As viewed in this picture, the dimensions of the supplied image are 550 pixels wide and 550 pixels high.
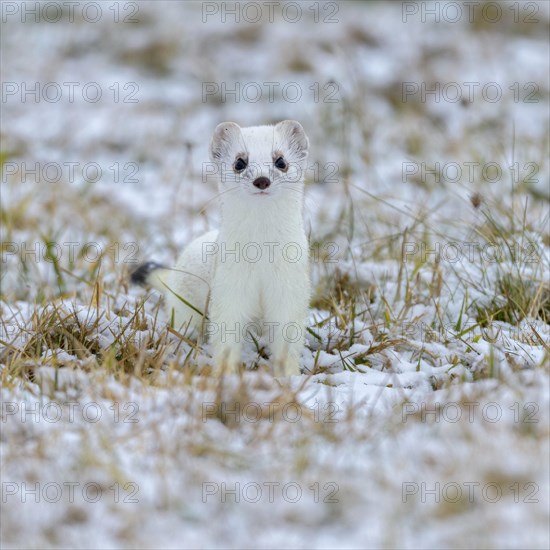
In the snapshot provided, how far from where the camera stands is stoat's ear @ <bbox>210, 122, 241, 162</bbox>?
3.17 m

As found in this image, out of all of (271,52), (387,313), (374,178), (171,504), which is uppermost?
(271,52)

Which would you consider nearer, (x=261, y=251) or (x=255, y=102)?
(x=261, y=251)

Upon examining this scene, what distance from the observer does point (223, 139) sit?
10.5ft

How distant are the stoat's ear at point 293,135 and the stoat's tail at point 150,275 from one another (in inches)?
39.2

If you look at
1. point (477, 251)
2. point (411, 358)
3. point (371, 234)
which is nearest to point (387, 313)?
point (411, 358)

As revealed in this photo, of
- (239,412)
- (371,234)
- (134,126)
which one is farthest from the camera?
(134,126)

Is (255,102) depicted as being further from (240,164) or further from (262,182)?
(262,182)

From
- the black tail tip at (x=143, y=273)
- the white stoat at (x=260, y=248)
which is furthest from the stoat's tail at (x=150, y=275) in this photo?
the white stoat at (x=260, y=248)

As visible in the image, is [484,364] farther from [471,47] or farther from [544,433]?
[471,47]

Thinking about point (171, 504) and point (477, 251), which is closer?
point (171, 504)

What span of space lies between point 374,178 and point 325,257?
2356 millimetres

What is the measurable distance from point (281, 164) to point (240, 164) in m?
0.14

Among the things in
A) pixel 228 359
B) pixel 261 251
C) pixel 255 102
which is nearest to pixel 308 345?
pixel 228 359

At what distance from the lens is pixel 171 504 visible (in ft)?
7.18
